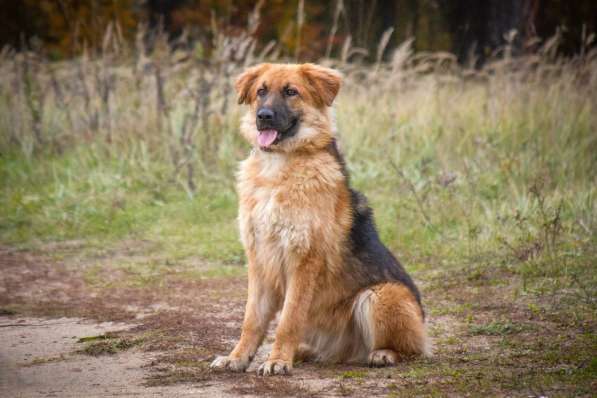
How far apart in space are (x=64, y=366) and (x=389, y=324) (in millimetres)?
1891

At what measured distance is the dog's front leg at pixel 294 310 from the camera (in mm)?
4484

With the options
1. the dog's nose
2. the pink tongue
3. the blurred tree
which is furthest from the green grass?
the blurred tree

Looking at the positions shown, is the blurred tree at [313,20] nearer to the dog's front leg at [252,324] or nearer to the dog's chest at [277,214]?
the dog's chest at [277,214]

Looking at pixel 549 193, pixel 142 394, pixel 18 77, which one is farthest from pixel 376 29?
pixel 142 394

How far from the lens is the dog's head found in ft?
16.4

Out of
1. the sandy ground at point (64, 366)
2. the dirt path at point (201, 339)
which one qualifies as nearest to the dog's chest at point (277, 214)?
the dirt path at point (201, 339)

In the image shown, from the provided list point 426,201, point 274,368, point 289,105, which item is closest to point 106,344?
point 274,368

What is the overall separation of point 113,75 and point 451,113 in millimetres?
4740

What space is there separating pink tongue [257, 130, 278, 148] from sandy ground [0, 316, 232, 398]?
1465 millimetres

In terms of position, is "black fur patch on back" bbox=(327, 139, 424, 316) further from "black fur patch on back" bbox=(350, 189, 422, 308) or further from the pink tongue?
the pink tongue

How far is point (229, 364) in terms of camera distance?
4.53 metres

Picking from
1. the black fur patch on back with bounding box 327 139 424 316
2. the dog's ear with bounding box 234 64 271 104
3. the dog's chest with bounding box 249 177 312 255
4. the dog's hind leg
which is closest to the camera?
the dog's chest with bounding box 249 177 312 255

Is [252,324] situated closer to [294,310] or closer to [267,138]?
[294,310]

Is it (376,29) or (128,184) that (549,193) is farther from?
(376,29)
